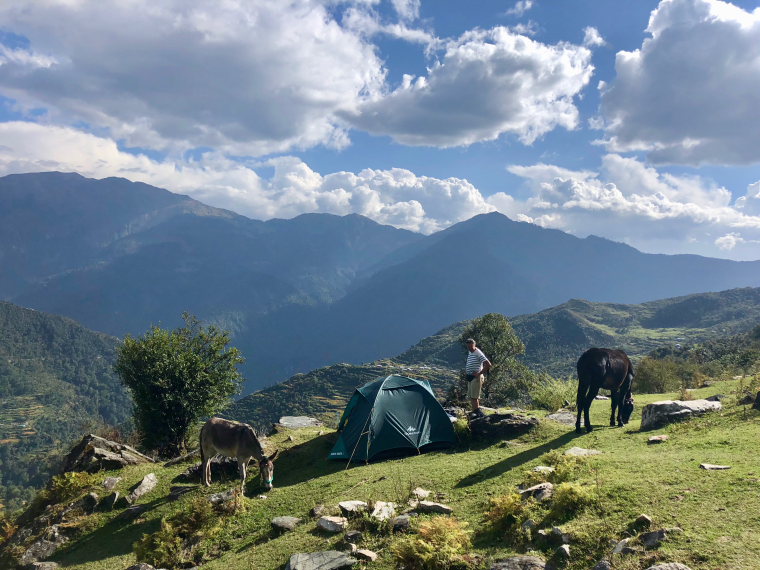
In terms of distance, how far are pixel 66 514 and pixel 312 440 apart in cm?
862

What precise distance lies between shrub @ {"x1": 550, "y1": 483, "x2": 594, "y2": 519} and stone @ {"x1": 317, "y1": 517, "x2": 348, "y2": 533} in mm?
4330

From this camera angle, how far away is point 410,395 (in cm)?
1795

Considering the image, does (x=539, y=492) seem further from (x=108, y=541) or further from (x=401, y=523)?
(x=108, y=541)

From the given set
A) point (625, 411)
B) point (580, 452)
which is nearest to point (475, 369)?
point (625, 411)

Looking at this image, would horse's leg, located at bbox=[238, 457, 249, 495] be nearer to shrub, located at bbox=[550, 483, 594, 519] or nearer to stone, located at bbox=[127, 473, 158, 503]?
stone, located at bbox=[127, 473, 158, 503]

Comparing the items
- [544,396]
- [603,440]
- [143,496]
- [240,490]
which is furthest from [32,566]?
[544,396]

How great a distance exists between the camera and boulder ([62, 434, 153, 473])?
16906mm

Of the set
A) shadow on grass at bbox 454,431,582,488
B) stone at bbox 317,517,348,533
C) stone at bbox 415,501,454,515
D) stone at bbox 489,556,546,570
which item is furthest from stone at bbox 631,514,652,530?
stone at bbox 317,517,348,533

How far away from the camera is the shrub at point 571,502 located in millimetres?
7805

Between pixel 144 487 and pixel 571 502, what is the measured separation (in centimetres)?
1372

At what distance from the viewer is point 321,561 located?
804 centimetres

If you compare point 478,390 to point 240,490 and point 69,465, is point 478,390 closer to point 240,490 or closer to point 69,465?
point 240,490

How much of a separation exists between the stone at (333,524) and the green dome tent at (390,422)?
252 inches

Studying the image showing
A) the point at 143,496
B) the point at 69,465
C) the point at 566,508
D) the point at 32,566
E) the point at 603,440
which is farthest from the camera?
the point at 69,465
